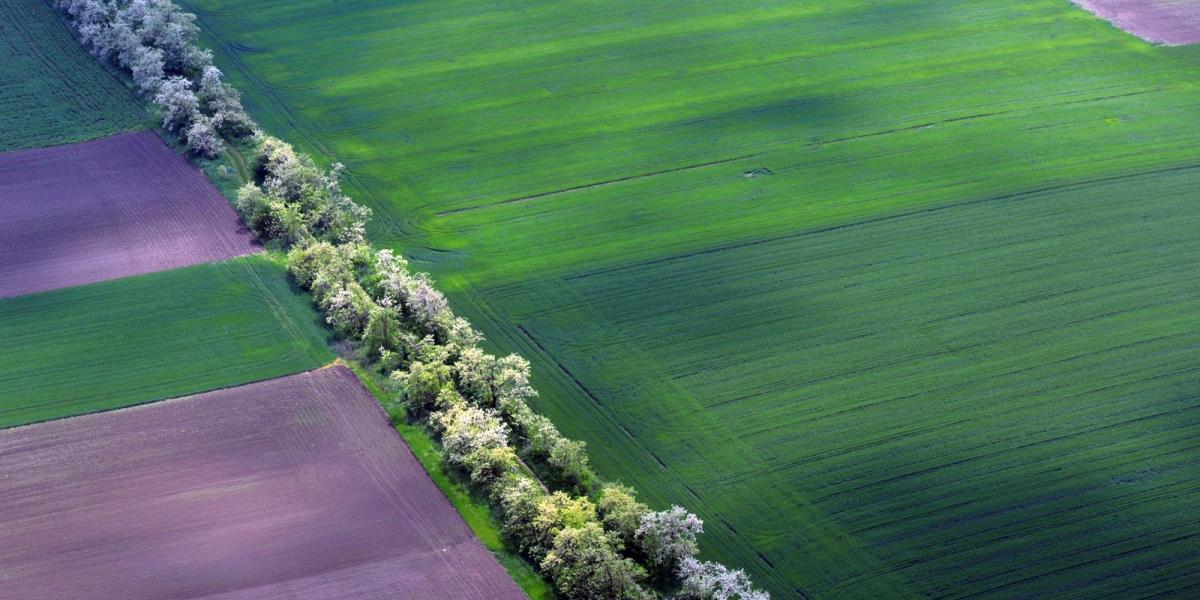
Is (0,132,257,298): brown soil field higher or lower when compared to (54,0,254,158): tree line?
lower

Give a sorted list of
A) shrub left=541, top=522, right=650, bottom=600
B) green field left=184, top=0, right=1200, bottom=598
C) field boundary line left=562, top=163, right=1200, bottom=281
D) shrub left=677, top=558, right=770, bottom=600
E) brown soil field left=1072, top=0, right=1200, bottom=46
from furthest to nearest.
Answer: brown soil field left=1072, top=0, right=1200, bottom=46 → field boundary line left=562, top=163, right=1200, bottom=281 → green field left=184, top=0, right=1200, bottom=598 → shrub left=541, top=522, right=650, bottom=600 → shrub left=677, top=558, right=770, bottom=600

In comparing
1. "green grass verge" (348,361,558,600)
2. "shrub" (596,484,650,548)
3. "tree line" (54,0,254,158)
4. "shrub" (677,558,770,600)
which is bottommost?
"green grass verge" (348,361,558,600)

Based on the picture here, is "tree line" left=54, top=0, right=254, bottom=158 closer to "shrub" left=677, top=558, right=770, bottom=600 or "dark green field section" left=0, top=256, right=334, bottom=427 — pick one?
"dark green field section" left=0, top=256, right=334, bottom=427

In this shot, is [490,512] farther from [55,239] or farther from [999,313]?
[55,239]

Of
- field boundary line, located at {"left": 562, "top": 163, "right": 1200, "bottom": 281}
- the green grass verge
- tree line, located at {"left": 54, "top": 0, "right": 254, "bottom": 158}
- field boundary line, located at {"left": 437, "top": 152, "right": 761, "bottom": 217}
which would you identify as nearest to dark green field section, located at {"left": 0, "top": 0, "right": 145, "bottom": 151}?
tree line, located at {"left": 54, "top": 0, "right": 254, "bottom": 158}

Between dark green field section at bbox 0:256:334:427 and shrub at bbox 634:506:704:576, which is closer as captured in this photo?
shrub at bbox 634:506:704:576

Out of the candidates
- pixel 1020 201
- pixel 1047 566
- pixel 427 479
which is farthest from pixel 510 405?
pixel 1020 201

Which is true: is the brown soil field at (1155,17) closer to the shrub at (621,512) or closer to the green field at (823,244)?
the green field at (823,244)
